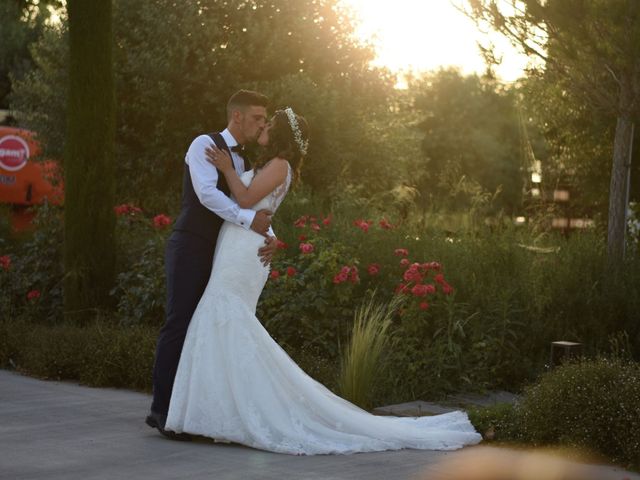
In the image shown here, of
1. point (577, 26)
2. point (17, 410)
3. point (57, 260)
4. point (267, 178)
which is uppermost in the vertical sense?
point (577, 26)

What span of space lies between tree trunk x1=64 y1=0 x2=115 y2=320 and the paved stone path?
4073 mm

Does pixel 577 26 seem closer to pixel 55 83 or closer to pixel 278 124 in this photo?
pixel 278 124

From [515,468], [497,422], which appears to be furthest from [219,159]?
[515,468]

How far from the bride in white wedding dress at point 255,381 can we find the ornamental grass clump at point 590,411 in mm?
427

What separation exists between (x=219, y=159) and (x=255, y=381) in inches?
54.4

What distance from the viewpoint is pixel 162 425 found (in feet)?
23.2

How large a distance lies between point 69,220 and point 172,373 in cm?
539

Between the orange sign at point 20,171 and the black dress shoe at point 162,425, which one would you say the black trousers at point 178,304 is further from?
the orange sign at point 20,171

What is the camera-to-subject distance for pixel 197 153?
23.5ft

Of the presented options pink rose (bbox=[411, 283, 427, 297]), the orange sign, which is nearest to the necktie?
pink rose (bbox=[411, 283, 427, 297])

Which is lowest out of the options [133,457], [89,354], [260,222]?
[133,457]

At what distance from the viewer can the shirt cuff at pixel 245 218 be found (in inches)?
279

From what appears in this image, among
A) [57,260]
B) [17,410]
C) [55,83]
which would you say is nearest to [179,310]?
[17,410]

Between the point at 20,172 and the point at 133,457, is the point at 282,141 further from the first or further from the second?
the point at 20,172
